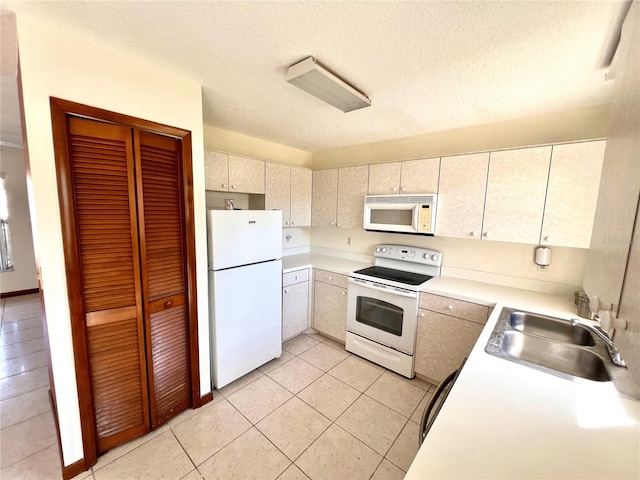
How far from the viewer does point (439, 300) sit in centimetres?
216

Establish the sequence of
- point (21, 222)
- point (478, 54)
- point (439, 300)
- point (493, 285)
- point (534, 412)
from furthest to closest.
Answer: point (21, 222), point (493, 285), point (439, 300), point (478, 54), point (534, 412)

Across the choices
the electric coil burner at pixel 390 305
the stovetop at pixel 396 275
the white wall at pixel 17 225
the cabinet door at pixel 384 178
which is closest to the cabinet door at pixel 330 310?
the electric coil burner at pixel 390 305

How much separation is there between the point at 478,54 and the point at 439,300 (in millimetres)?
1711

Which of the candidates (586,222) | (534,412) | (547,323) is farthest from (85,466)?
(586,222)

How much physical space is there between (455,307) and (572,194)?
1132 mm

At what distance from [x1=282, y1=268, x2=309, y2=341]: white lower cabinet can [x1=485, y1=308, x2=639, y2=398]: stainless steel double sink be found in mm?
1901

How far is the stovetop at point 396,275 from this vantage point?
2.42 metres

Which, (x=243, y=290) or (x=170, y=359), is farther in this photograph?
(x=243, y=290)

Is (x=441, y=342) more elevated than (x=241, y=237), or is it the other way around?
(x=241, y=237)

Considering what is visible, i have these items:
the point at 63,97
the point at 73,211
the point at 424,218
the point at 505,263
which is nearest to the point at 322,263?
the point at 424,218

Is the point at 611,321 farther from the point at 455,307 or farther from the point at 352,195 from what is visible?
the point at 352,195

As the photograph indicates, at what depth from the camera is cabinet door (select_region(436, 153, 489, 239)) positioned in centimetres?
212

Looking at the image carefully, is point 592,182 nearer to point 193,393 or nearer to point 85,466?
point 193,393

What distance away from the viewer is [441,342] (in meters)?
2.17
